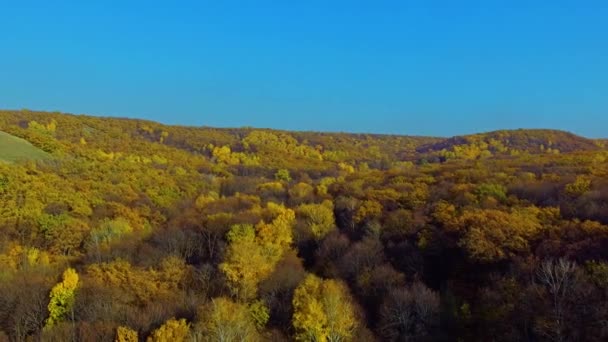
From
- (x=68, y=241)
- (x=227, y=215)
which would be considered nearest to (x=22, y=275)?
(x=68, y=241)

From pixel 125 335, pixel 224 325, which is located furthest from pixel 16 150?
pixel 224 325

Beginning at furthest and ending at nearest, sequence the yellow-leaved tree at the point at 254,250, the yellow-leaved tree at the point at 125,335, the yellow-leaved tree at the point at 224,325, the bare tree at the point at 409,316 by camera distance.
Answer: the yellow-leaved tree at the point at 254,250
the bare tree at the point at 409,316
the yellow-leaved tree at the point at 224,325
the yellow-leaved tree at the point at 125,335

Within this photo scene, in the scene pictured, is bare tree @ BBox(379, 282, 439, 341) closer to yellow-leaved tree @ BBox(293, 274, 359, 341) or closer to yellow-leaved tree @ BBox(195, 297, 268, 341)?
yellow-leaved tree @ BBox(293, 274, 359, 341)

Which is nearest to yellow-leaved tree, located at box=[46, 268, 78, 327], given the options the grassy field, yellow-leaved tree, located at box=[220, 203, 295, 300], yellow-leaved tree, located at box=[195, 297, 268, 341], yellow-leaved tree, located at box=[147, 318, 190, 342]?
yellow-leaved tree, located at box=[147, 318, 190, 342]

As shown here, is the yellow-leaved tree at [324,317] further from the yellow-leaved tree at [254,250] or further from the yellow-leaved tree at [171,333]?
the yellow-leaved tree at [254,250]

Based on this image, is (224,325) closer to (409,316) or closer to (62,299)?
(409,316)

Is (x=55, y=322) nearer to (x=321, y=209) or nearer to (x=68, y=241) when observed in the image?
(x=68, y=241)

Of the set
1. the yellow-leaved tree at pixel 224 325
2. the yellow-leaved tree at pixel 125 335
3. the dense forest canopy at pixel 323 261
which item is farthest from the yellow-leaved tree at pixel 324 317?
the yellow-leaved tree at pixel 125 335
